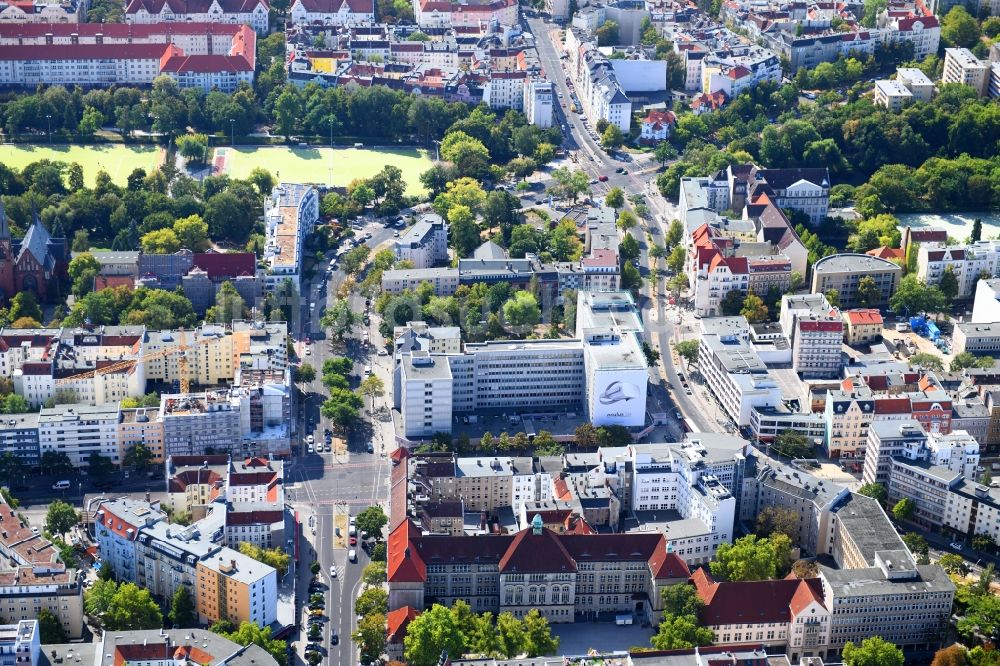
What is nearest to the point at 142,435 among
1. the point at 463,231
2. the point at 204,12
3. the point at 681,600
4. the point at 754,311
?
the point at 681,600

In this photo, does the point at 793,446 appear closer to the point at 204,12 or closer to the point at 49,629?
the point at 49,629

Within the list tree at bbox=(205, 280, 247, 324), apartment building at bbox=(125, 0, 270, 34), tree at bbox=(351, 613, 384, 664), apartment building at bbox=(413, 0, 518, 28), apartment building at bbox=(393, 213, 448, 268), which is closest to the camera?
tree at bbox=(351, 613, 384, 664)

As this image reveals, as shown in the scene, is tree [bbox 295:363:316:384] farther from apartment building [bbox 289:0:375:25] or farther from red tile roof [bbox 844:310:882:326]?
apartment building [bbox 289:0:375:25]

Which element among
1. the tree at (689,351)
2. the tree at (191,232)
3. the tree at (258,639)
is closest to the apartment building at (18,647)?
the tree at (258,639)

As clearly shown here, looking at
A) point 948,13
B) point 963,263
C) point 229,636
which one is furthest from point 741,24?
point 229,636

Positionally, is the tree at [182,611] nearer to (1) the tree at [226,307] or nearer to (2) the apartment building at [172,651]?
(2) the apartment building at [172,651]

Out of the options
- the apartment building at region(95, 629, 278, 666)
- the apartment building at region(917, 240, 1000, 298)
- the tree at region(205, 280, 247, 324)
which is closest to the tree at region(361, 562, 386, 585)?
the apartment building at region(95, 629, 278, 666)

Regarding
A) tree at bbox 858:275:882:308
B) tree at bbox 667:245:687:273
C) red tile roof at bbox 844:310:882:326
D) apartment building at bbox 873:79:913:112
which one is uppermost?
apartment building at bbox 873:79:913:112
